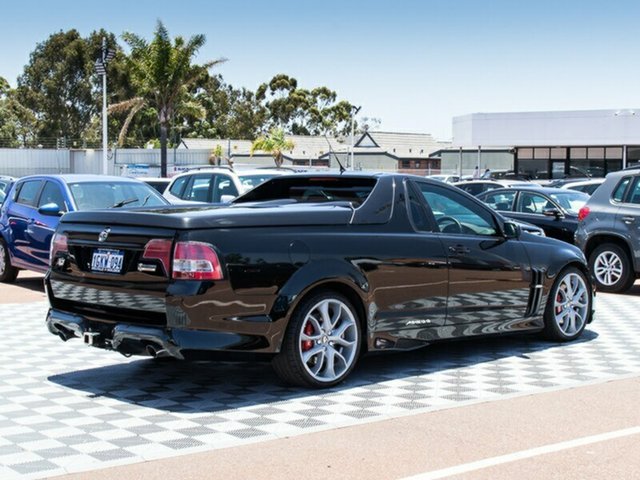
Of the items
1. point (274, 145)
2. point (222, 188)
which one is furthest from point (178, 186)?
point (274, 145)

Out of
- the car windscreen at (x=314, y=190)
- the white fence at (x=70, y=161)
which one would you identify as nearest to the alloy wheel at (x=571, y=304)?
the car windscreen at (x=314, y=190)

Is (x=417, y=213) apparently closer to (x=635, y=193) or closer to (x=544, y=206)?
(x=635, y=193)

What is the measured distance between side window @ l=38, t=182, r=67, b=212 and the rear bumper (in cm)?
682

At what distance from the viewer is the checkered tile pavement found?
5.80 m

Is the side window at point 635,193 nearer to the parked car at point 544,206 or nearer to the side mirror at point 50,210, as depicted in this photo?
the parked car at point 544,206

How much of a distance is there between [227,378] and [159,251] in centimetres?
154

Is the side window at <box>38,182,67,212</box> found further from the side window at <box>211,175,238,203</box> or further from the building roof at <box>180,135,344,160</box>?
the building roof at <box>180,135,344,160</box>

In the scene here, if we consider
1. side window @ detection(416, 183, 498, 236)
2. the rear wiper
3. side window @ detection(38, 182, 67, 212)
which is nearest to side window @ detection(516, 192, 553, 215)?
the rear wiper

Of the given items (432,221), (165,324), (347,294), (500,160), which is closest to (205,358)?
(165,324)

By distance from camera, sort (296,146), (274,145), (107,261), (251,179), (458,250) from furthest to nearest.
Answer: (296,146)
(274,145)
(251,179)
(458,250)
(107,261)

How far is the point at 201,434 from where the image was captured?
6.00m

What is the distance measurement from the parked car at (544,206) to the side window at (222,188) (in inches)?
189

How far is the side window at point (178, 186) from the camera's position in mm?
17781

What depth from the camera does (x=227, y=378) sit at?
7.84 m
